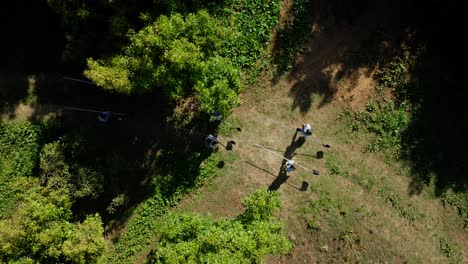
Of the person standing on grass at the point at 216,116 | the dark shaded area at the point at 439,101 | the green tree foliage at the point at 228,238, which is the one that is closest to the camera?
the green tree foliage at the point at 228,238

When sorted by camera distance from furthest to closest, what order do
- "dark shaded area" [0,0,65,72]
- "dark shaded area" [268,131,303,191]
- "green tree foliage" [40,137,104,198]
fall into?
"dark shaded area" [0,0,65,72] → "dark shaded area" [268,131,303,191] → "green tree foliage" [40,137,104,198]

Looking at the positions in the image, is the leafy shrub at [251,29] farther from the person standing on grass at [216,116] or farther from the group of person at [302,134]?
the group of person at [302,134]

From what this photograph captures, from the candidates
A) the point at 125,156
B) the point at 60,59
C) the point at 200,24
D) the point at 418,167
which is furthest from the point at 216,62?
the point at 418,167

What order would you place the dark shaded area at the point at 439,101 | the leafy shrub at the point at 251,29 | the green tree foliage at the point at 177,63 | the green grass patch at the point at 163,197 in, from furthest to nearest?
1. the leafy shrub at the point at 251,29
2. the green grass patch at the point at 163,197
3. the dark shaded area at the point at 439,101
4. the green tree foliage at the point at 177,63

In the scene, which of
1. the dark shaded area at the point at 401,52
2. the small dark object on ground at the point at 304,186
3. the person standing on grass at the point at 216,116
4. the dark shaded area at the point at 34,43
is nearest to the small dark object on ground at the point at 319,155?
the small dark object on ground at the point at 304,186

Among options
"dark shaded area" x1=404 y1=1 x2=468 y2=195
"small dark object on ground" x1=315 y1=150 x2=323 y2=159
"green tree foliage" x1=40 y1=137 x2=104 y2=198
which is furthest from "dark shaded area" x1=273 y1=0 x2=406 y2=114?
"green tree foliage" x1=40 y1=137 x2=104 y2=198

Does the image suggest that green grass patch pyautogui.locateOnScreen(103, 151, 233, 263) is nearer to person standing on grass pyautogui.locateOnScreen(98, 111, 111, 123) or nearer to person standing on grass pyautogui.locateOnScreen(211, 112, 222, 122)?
person standing on grass pyautogui.locateOnScreen(211, 112, 222, 122)
